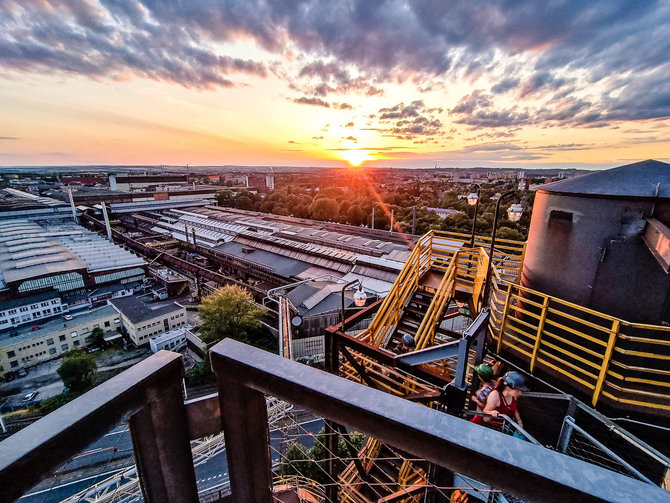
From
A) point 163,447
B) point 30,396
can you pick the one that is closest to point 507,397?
point 163,447

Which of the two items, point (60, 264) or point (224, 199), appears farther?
point (224, 199)

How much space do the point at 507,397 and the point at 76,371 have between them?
80.4 feet

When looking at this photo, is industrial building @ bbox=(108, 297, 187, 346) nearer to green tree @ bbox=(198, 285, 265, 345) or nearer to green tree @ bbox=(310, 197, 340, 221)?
green tree @ bbox=(198, 285, 265, 345)

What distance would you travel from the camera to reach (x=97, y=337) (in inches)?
965

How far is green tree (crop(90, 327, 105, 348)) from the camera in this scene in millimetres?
24422

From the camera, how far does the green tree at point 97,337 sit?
24422 millimetres

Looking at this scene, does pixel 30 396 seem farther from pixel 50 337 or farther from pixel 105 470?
pixel 105 470

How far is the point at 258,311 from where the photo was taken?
20.6m

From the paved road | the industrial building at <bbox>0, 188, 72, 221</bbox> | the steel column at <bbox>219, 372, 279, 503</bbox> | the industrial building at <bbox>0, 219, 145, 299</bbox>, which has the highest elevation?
the steel column at <bbox>219, 372, 279, 503</bbox>

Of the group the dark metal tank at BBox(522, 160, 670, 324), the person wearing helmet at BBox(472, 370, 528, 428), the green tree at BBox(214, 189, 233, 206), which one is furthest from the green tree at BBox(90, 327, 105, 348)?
the green tree at BBox(214, 189, 233, 206)

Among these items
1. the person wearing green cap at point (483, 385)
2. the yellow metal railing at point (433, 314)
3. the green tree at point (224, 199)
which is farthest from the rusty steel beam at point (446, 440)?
the green tree at point (224, 199)

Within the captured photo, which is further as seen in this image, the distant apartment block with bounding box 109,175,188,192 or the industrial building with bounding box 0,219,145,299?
the distant apartment block with bounding box 109,175,188,192

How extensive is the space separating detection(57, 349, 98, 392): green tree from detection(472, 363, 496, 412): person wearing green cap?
23.6 metres

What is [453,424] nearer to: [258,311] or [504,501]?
[504,501]
